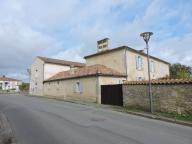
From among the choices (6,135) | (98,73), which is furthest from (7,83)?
(6,135)

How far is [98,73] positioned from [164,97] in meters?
9.53

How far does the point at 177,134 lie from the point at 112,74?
631 inches

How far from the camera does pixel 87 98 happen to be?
23812 mm

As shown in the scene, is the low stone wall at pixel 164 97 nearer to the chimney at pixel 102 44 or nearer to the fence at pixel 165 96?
the fence at pixel 165 96

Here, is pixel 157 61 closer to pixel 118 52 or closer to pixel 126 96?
pixel 118 52

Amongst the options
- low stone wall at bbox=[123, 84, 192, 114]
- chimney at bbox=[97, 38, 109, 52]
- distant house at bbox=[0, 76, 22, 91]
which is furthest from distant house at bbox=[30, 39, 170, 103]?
distant house at bbox=[0, 76, 22, 91]

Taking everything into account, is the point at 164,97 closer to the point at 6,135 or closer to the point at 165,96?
the point at 165,96

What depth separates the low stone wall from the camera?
12578 mm

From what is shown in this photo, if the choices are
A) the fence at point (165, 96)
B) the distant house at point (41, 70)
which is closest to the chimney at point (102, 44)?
the distant house at point (41, 70)

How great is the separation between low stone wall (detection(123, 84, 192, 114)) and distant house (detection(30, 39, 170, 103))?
5741 mm

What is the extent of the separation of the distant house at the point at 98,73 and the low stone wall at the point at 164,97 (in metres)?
5.74

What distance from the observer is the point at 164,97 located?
1398cm

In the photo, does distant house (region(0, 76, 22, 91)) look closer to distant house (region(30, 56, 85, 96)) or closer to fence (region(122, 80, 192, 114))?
distant house (region(30, 56, 85, 96))

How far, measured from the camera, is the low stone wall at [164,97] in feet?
41.3
